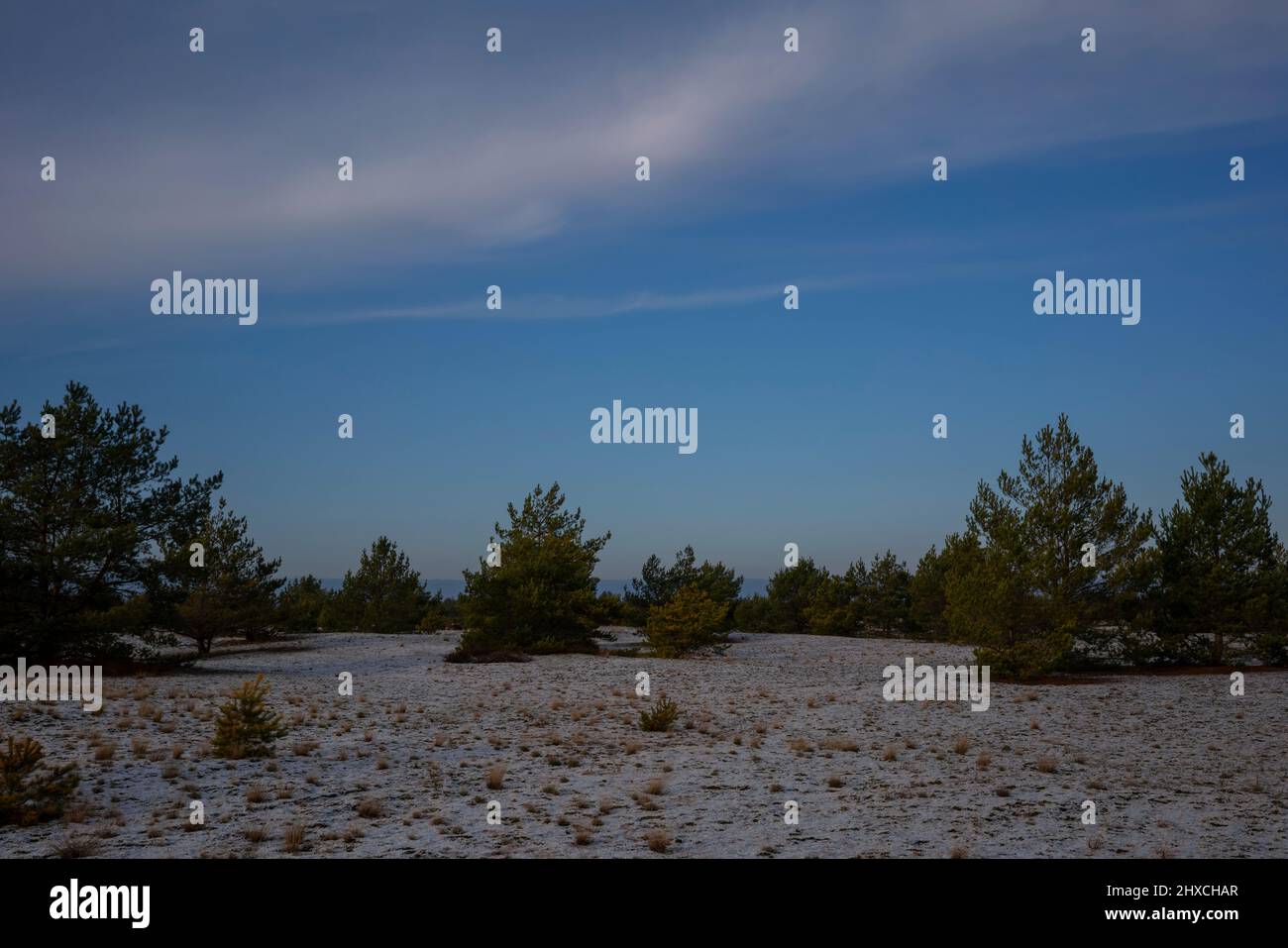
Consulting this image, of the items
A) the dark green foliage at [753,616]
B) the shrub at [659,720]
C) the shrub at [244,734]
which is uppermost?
the shrub at [244,734]

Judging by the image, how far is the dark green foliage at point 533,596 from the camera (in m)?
35.0

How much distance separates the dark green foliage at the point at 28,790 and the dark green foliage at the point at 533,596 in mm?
23366

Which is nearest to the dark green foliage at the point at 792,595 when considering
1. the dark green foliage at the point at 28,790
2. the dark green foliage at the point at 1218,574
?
the dark green foliage at the point at 1218,574

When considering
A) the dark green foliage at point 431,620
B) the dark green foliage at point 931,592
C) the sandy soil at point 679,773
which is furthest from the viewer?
the dark green foliage at point 431,620

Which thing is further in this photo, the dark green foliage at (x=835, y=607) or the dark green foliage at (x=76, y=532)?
the dark green foliage at (x=835, y=607)

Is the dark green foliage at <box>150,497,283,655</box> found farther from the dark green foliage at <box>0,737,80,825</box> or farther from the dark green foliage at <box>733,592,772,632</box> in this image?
the dark green foliage at <box>733,592,772,632</box>

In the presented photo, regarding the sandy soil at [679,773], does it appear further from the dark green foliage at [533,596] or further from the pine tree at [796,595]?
the pine tree at [796,595]

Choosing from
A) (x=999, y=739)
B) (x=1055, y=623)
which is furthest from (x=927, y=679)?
(x=999, y=739)

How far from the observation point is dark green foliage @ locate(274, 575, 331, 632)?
39.8 metres

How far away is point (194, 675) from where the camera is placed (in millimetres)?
26234
